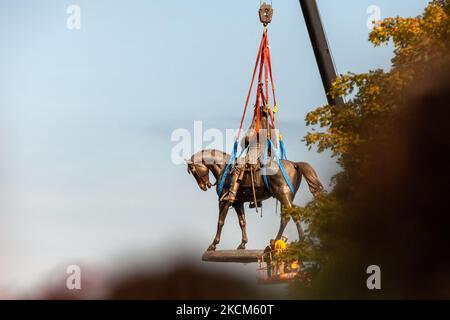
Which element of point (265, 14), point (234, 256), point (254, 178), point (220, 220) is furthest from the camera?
point (220, 220)

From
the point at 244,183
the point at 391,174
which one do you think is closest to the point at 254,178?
the point at 244,183

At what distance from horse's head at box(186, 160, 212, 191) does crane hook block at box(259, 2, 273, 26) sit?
5233 millimetres

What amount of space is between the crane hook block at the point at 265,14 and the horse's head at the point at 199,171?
523 centimetres

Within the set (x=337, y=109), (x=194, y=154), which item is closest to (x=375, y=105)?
(x=337, y=109)

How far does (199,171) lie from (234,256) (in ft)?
9.63

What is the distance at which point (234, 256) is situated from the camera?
133 ft

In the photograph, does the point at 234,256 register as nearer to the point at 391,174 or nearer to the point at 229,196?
the point at 229,196

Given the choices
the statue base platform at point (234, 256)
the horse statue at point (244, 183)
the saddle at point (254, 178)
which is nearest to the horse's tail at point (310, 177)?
the horse statue at point (244, 183)

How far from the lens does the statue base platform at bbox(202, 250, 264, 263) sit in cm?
4001

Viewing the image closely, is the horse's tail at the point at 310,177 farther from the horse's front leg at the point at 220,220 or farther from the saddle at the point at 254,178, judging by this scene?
the horse's front leg at the point at 220,220

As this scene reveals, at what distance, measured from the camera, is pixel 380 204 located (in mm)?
33406

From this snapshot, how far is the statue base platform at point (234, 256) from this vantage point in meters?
40.0

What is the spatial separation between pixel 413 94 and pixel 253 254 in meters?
8.63
